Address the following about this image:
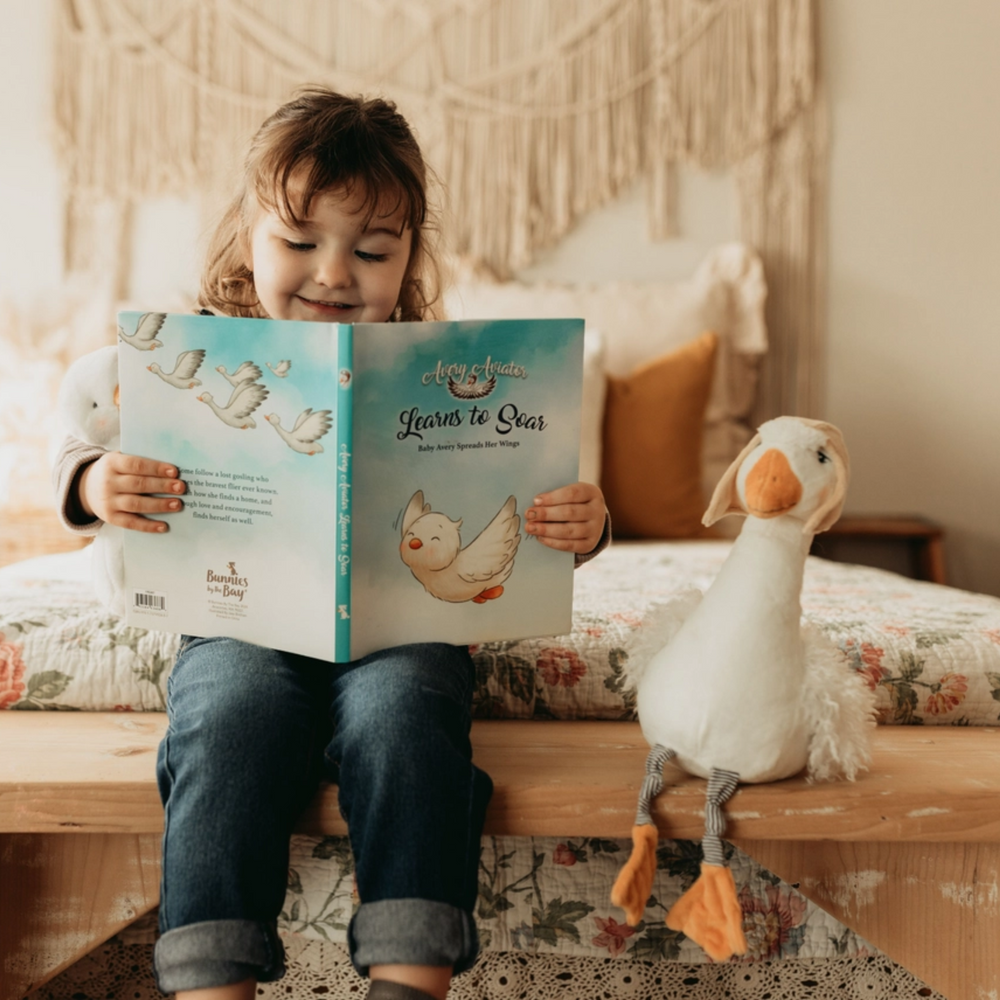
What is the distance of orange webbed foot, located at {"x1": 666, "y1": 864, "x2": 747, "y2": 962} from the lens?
720mm

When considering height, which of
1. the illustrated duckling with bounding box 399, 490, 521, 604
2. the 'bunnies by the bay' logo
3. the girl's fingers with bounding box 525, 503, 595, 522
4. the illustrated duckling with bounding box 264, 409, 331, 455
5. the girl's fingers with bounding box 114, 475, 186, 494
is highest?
the illustrated duckling with bounding box 264, 409, 331, 455

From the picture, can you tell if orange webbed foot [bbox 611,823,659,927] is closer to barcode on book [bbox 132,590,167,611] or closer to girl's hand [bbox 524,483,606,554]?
girl's hand [bbox 524,483,606,554]

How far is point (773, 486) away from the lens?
0.76m

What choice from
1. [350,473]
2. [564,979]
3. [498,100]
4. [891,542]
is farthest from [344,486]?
[891,542]

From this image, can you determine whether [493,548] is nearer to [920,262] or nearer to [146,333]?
[146,333]

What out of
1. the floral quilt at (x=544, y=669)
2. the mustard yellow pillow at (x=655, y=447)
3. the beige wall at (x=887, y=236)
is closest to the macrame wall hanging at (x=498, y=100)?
the beige wall at (x=887, y=236)

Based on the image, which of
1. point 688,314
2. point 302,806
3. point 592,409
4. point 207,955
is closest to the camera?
point 207,955

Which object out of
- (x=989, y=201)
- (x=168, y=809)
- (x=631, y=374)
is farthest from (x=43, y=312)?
(x=989, y=201)

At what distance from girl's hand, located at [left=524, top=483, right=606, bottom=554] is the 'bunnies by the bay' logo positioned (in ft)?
0.77

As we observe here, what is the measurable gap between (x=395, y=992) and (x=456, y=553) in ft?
1.04

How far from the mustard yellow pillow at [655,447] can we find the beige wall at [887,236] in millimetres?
395

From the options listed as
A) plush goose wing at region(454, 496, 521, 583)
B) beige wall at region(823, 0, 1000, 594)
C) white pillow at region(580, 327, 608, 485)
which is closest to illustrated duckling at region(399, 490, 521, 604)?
plush goose wing at region(454, 496, 521, 583)

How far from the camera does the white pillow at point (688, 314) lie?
6.69 ft

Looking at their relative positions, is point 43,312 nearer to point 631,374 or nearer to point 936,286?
point 631,374
